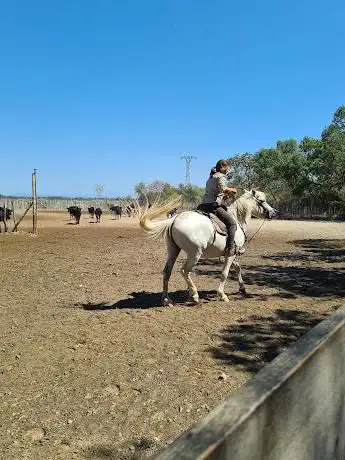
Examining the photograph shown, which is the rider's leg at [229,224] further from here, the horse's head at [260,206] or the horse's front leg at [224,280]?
the horse's head at [260,206]

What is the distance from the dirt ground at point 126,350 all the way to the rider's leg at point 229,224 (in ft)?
3.41

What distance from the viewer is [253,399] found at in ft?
5.16

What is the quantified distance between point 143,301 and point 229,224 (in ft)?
7.30

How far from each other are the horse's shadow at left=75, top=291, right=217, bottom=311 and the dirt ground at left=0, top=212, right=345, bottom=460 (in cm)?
2

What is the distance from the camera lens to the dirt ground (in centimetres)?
362

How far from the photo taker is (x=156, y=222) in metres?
8.03

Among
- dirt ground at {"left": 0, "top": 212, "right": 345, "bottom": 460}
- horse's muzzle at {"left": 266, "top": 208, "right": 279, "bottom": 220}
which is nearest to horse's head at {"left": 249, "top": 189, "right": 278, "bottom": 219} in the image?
horse's muzzle at {"left": 266, "top": 208, "right": 279, "bottom": 220}

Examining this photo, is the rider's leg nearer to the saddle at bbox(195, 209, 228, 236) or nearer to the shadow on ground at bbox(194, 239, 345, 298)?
the saddle at bbox(195, 209, 228, 236)

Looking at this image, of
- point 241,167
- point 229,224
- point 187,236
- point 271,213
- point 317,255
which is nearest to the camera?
point 187,236

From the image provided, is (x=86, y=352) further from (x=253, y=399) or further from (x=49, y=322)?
(x=253, y=399)

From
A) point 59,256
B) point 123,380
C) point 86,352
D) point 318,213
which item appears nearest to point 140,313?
point 86,352

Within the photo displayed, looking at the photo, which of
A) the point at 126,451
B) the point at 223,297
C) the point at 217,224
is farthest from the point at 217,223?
the point at 126,451

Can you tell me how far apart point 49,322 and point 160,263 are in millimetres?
6852

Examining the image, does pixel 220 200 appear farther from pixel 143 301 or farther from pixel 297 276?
pixel 297 276
